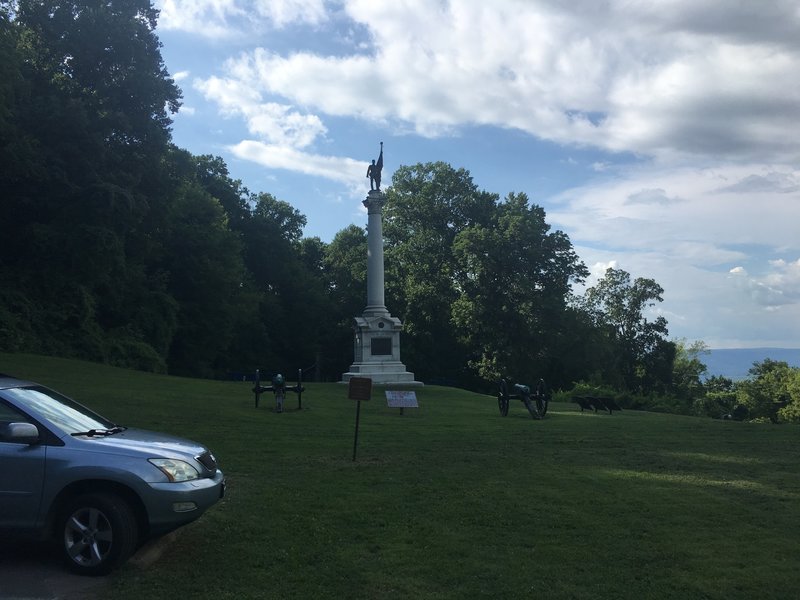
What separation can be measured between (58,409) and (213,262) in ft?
138

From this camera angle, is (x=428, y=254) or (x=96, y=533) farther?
(x=428, y=254)

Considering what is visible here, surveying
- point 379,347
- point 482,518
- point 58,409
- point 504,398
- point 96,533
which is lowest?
point 482,518

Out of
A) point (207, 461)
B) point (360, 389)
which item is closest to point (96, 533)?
point (207, 461)

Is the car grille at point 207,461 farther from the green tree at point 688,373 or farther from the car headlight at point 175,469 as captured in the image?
the green tree at point 688,373

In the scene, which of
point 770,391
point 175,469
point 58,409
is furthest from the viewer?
point 770,391

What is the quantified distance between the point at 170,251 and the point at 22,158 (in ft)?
57.9

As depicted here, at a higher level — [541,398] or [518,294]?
[518,294]

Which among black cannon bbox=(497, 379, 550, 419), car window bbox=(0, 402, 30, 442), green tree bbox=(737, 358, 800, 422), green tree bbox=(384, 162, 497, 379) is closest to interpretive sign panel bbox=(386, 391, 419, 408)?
black cannon bbox=(497, 379, 550, 419)

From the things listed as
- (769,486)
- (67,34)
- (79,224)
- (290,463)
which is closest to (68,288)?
(79,224)

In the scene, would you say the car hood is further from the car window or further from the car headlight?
the car window

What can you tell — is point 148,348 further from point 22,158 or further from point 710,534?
point 710,534

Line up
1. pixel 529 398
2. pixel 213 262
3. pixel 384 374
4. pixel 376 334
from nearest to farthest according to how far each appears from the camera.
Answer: pixel 529 398 < pixel 384 374 < pixel 376 334 < pixel 213 262

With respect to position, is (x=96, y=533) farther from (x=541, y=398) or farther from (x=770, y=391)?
(x=770, y=391)

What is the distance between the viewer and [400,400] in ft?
64.3
